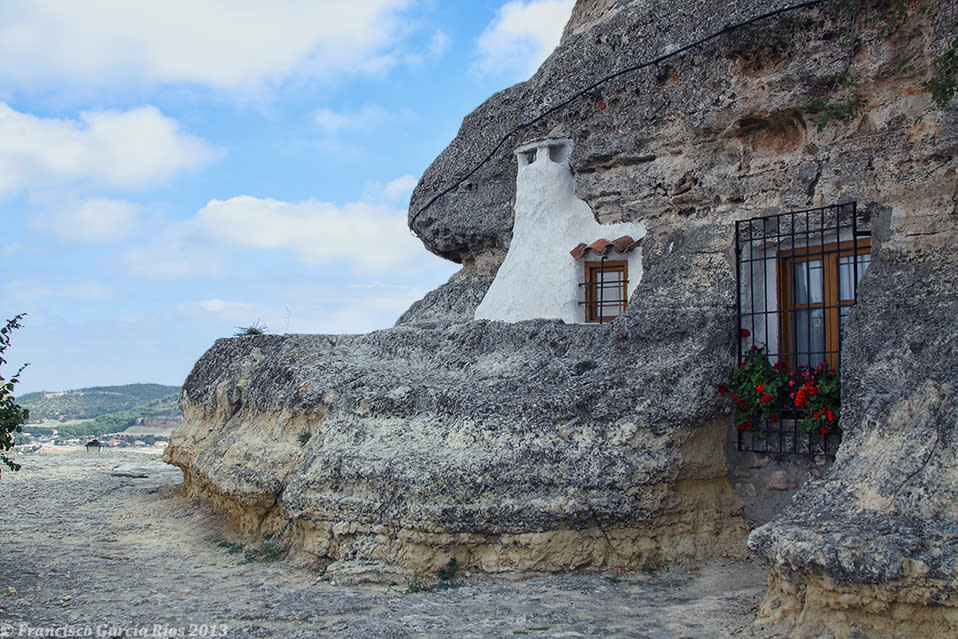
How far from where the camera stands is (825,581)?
15.9 ft

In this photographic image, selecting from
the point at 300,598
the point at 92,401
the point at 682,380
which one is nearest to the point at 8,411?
the point at 300,598

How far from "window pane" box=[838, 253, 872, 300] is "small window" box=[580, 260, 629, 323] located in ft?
7.74

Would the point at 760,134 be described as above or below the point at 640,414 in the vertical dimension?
above

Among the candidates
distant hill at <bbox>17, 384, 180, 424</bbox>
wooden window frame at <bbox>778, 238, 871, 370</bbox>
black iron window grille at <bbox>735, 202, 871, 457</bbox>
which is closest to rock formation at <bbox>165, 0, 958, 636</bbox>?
black iron window grille at <bbox>735, 202, 871, 457</bbox>

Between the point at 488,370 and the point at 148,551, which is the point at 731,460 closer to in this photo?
the point at 488,370

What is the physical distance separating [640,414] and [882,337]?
1.94 meters

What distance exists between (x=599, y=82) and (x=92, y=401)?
4671 cm

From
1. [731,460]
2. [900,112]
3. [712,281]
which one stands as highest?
[900,112]

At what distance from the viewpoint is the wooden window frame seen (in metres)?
7.23

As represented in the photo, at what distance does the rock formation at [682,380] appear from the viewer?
5195 millimetres

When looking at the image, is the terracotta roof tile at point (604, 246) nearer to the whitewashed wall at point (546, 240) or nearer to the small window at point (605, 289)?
the whitewashed wall at point (546, 240)

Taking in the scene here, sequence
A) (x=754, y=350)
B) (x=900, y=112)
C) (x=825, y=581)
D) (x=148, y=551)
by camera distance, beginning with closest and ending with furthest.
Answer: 1. (x=825, y=581)
2. (x=900, y=112)
3. (x=754, y=350)
4. (x=148, y=551)

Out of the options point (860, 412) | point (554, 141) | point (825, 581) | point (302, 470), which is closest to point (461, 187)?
point (554, 141)

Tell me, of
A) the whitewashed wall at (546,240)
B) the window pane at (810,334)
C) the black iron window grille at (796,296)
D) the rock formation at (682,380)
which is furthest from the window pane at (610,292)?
the window pane at (810,334)
